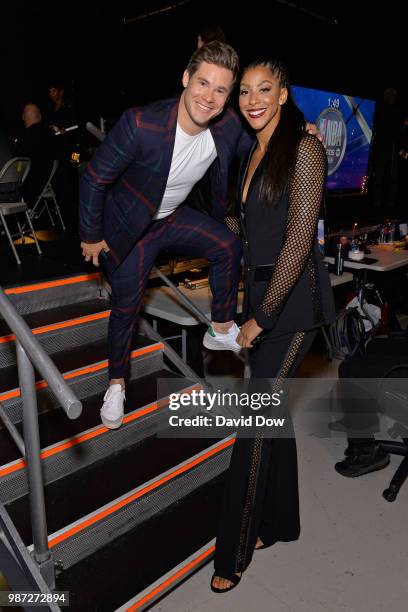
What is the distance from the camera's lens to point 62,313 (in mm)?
2879

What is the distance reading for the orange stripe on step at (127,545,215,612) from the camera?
5.93ft

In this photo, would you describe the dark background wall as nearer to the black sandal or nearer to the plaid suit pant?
the plaid suit pant

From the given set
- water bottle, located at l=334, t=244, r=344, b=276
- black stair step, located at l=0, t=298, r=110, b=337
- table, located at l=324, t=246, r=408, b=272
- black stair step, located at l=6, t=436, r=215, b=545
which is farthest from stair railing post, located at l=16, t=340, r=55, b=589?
table, located at l=324, t=246, r=408, b=272

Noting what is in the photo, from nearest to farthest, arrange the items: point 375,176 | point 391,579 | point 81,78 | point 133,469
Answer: point 391,579
point 133,469
point 375,176
point 81,78

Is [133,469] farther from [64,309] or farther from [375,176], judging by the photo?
[375,176]

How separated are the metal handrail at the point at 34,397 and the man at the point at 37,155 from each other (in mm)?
3679

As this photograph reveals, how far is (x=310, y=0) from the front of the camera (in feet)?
22.3

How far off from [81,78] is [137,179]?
21.1ft

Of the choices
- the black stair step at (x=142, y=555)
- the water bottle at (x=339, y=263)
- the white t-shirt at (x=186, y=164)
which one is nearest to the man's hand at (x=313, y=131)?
the white t-shirt at (x=186, y=164)

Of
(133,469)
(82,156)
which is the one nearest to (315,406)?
(133,469)

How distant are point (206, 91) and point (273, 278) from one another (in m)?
0.68

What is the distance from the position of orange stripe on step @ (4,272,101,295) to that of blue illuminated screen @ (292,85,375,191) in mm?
2554

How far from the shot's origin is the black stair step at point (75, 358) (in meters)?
2.34

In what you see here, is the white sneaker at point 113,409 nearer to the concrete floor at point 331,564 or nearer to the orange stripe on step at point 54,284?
the concrete floor at point 331,564
